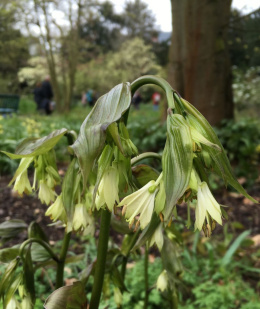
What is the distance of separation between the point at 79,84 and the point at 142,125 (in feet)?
45.2

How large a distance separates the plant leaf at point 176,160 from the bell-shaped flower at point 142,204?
47 mm

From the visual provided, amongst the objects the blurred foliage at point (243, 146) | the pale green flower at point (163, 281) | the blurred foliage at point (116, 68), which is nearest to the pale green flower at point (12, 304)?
the pale green flower at point (163, 281)

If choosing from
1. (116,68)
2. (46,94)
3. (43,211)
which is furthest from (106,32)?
(43,211)

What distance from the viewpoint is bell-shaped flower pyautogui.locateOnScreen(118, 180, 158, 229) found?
0.53m

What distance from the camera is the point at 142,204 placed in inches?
21.1

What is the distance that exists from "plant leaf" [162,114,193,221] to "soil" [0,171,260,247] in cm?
183

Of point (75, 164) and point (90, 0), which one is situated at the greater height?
point (90, 0)

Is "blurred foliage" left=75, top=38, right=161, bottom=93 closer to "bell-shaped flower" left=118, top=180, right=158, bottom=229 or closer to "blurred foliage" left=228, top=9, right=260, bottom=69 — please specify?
"blurred foliage" left=228, top=9, right=260, bottom=69

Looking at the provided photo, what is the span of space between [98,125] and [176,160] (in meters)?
0.13

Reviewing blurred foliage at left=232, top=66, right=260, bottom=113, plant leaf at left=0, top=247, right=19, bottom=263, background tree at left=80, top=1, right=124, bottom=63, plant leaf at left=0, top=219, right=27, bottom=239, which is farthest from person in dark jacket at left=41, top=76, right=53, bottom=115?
plant leaf at left=0, top=247, right=19, bottom=263

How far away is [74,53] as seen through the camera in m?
11.8

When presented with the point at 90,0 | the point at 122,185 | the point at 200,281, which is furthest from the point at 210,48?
the point at 90,0

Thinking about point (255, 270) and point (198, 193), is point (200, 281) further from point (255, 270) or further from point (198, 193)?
point (198, 193)

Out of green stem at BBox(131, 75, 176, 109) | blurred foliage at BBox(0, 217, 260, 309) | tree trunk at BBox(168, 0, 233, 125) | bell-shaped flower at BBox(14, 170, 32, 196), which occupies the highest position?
tree trunk at BBox(168, 0, 233, 125)
